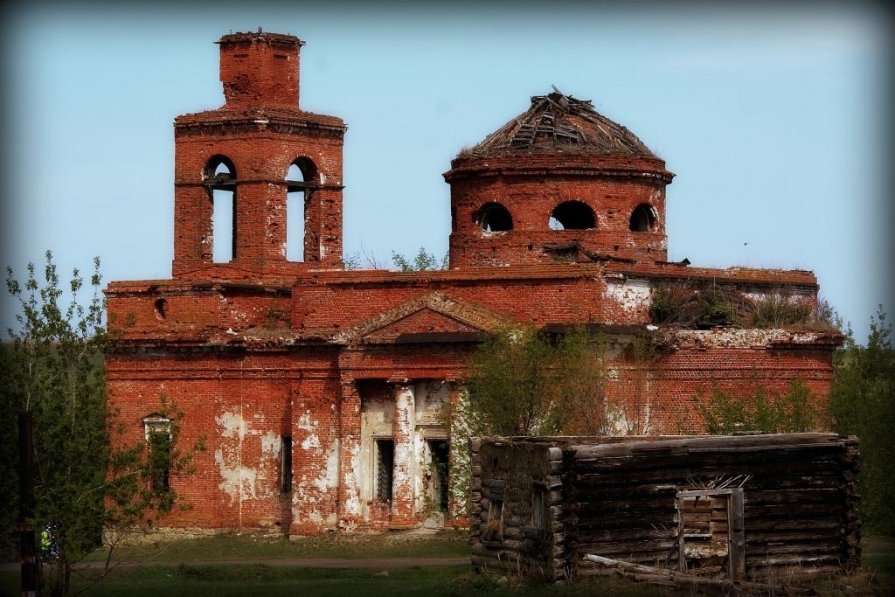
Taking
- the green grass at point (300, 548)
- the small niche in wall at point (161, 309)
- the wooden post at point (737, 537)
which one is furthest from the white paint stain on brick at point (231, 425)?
the wooden post at point (737, 537)

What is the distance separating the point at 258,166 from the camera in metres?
37.7

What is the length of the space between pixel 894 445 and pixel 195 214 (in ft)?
47.8

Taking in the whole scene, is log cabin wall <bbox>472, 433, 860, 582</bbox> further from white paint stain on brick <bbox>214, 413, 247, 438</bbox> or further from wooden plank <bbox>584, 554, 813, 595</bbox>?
white paint stain on brick <bbox>214, 413, 247, 438</bbox>

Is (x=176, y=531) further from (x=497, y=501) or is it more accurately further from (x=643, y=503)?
(x=643, y=503)

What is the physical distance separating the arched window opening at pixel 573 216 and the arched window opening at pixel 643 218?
0.85 metres

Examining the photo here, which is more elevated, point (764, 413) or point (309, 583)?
point (764, 413)

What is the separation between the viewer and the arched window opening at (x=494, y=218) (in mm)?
38188

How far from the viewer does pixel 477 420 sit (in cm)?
3297

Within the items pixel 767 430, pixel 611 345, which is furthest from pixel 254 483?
pixel 767 430

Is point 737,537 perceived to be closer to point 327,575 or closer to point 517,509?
point 517,509

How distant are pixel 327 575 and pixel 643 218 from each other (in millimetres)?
11358

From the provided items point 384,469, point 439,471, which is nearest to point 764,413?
point 439,471

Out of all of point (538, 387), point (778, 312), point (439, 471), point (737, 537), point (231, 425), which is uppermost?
point (778, 312)

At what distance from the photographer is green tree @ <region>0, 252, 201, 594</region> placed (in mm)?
25188
